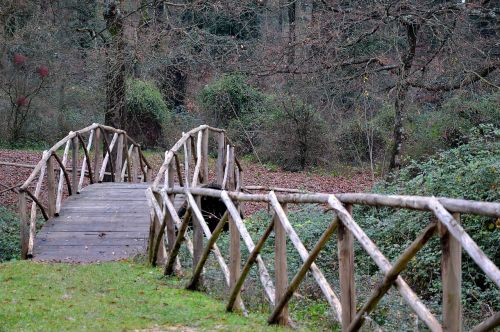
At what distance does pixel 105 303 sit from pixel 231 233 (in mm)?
1440

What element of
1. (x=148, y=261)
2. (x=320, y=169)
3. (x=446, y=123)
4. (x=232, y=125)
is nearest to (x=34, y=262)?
(x=148, y=261)

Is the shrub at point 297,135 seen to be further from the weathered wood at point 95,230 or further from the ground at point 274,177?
the weathered wood at point 95,230

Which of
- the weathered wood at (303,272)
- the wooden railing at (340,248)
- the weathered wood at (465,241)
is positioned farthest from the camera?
the weathered wood at (303,272)

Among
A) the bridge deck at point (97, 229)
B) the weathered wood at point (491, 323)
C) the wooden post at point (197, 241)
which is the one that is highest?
the weathered wood at point (491, 323)

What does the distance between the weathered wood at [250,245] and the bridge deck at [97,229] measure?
173 inches

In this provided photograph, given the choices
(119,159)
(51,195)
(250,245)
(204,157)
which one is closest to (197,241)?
(250,245)

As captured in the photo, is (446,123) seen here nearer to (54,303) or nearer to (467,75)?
(467,75)

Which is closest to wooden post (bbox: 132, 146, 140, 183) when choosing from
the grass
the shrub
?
the grass

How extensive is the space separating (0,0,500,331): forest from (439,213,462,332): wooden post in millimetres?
2242

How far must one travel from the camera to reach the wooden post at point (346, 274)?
201 inches

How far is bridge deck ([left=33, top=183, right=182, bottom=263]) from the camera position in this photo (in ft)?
35.7

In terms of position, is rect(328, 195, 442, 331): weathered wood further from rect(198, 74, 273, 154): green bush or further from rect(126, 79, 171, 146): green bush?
rect(126, 79, 171, 146): green bush

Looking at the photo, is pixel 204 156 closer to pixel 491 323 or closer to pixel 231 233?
pixel 231 233

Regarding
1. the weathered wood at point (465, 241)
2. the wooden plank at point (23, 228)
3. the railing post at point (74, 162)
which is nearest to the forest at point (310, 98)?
the railing post at point (74, 162)
